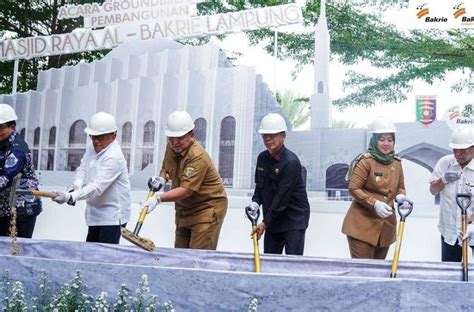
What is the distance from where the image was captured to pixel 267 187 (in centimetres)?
328

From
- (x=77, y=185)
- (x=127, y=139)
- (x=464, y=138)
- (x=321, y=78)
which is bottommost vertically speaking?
(x=77, y=185)

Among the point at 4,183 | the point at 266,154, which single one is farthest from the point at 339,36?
the point at 4,183

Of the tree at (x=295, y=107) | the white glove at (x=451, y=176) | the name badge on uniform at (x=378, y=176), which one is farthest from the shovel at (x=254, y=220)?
the tree at (x=295, y=107)

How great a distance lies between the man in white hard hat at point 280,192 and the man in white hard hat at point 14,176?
122cm

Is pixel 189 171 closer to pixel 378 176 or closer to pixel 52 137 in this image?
pixel 378 176

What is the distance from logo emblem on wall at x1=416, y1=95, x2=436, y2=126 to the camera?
479cm

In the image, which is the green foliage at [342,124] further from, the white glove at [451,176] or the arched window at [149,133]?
the white glove at [451,176]

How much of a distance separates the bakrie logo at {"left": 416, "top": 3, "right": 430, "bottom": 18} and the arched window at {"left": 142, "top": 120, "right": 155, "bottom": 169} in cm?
244

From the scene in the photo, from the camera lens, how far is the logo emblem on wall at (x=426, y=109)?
15.7 ft

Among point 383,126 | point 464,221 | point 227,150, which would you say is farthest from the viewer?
point 227,150

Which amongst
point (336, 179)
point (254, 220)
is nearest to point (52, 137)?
point (336, 179)

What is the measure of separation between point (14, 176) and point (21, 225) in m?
0.38

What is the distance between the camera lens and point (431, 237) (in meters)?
4.66

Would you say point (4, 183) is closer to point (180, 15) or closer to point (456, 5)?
point (180, 15)
